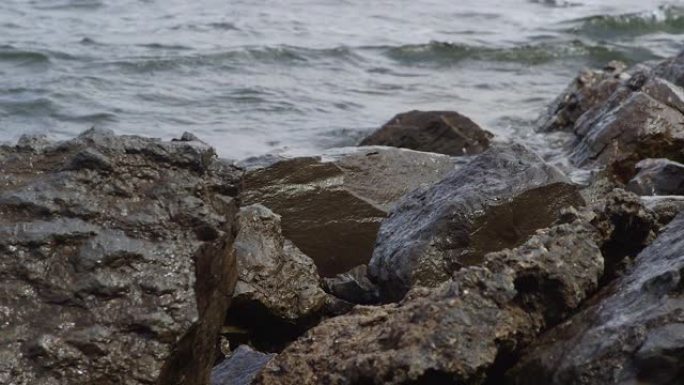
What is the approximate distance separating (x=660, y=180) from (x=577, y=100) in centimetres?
398

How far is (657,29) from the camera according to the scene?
16391mm

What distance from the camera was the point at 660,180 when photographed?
6004mm

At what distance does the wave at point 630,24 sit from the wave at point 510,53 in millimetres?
1130

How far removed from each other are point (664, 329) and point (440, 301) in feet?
1.95

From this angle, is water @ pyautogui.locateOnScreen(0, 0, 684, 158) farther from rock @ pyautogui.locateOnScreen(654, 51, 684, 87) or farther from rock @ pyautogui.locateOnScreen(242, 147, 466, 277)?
rock @ pyautogui.locateOnScreen(242, 147, 466, 277)

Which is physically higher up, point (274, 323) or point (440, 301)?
point (440, 301)

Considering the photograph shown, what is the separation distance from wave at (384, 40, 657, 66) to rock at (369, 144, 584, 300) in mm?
9236

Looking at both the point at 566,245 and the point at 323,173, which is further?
the point at 323,173

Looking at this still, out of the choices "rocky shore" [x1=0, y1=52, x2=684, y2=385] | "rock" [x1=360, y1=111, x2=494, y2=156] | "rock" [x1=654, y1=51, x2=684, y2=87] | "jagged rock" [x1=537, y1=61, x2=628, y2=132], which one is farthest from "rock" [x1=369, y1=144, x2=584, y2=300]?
"jagged rock" [x1=537, y1=61, x2=628, y2=132]

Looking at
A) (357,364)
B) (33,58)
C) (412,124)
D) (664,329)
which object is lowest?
(33,58)

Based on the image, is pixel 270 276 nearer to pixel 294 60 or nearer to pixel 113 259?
pixel 113 259

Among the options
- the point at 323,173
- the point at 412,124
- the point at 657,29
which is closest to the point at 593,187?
the point at 323,173

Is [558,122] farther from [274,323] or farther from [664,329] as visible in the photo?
[664,329]

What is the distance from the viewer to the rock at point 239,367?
3.87 metres
